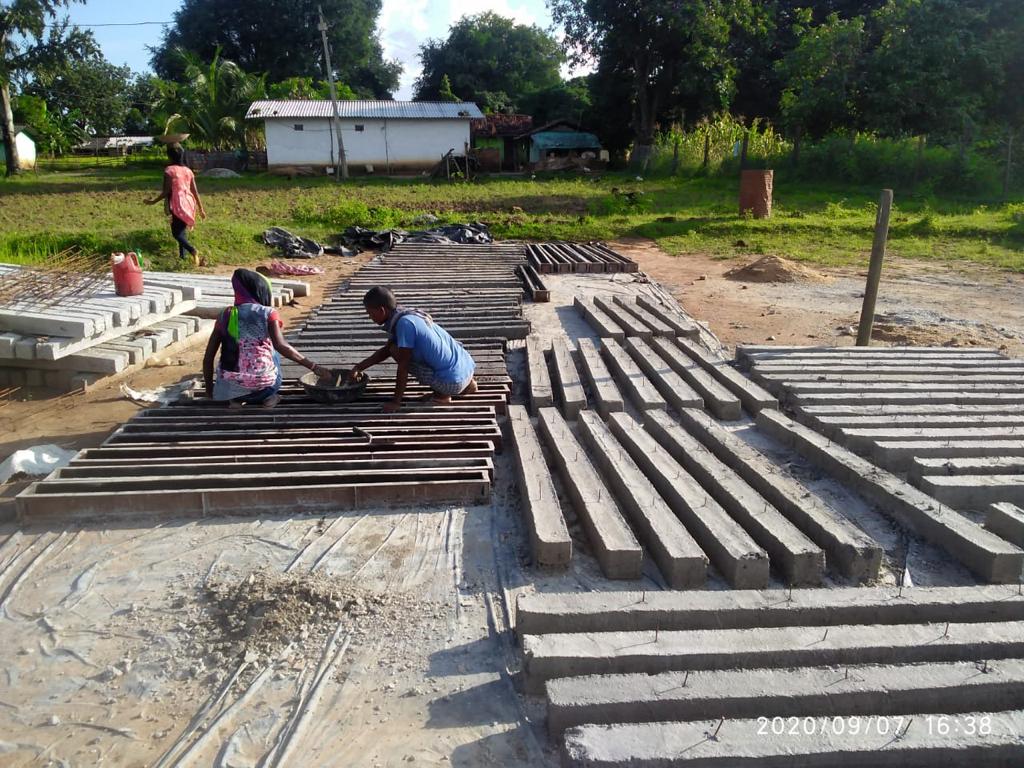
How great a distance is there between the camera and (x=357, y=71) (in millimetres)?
45625

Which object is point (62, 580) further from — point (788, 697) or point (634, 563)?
point (788, 697)

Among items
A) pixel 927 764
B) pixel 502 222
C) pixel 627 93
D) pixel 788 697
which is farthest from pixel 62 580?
pixel 627 93

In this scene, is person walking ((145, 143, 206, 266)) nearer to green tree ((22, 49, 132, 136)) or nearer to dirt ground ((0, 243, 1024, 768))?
dirt ground ((0, 243, 1024, 768))

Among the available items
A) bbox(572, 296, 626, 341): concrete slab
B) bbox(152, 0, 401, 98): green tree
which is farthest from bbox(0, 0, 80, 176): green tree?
bbox(572, 296, 626, 341): concrete slab

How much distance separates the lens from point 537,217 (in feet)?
51.6

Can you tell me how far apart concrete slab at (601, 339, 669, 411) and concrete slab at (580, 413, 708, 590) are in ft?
1.81

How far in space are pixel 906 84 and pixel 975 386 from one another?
44.6 ft

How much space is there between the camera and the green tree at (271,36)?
40562 mm

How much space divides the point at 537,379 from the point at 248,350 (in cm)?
192

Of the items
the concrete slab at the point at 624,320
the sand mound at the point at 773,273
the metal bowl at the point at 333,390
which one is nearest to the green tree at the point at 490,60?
the sand mound at the point at 773,273

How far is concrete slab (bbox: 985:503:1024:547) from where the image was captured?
10.3 feet

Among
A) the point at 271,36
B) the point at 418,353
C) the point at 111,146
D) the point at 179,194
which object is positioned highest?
the point at 271,36

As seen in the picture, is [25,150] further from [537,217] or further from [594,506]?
[594,506]

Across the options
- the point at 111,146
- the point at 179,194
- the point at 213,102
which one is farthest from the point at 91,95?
the point at 179,194
